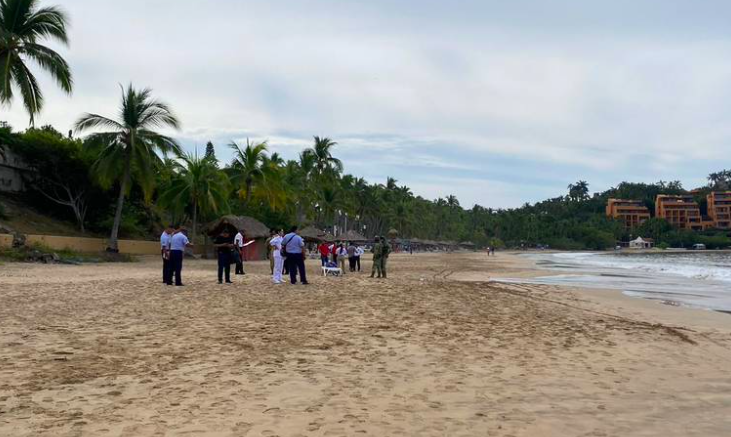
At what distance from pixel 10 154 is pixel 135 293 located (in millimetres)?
26047

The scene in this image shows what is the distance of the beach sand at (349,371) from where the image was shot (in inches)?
155

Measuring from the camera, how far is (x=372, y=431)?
3762 millimetres

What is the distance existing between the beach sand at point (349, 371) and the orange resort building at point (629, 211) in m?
150

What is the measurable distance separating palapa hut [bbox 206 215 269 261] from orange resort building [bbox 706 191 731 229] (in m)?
136

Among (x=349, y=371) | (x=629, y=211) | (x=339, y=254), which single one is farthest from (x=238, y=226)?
(x=629, y=211)

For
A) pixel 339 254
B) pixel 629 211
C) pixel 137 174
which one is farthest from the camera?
pixel 629 211

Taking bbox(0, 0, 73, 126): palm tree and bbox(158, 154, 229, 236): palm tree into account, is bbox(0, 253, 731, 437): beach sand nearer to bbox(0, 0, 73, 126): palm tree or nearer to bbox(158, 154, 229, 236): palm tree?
bbox(0, 0, 73, 126): palm tree

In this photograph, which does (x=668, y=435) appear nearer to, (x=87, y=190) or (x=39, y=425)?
(x=39, y=425)

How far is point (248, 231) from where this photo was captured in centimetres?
3281

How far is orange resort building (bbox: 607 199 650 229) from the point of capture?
14712cm

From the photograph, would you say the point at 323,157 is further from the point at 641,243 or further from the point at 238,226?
the point at 641,243

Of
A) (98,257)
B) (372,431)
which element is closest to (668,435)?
(372,431)

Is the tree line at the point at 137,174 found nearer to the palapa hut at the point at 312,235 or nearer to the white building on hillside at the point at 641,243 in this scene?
the palapa hut at the point at 312,235

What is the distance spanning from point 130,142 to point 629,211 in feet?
480
